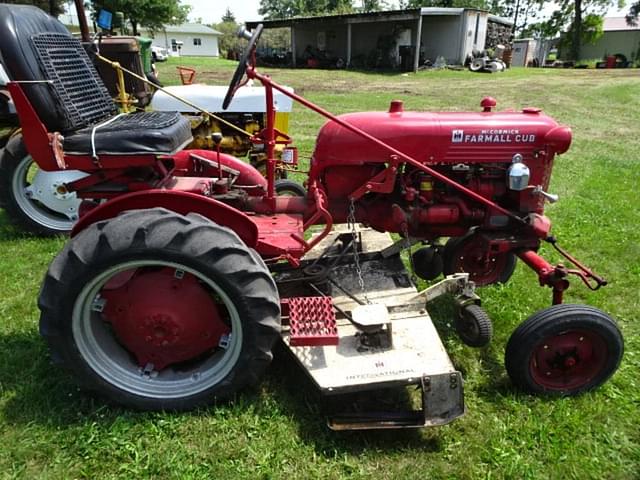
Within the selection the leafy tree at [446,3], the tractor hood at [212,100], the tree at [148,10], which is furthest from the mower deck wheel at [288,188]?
the leafy tree at [446,3]

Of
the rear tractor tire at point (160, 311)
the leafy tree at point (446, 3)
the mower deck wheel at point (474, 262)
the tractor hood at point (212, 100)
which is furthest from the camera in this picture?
the leafy tree at point (446, 3)

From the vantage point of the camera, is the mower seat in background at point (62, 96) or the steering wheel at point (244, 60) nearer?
the mower seat in background at point (62, 96)

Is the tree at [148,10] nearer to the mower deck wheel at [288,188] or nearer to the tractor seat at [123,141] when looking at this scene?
the mower deck wheel at [288,188]

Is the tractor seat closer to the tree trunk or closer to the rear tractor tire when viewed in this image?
the rear tractor tire

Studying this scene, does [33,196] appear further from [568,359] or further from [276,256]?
[568,359]

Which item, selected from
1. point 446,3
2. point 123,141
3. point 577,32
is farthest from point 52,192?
point 446,3

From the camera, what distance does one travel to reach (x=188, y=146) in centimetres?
555

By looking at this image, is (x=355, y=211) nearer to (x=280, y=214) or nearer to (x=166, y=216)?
(x=280, y=214)

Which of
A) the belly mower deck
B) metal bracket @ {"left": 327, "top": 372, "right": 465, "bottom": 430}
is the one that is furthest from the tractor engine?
metal bracket @ {"left": 327, "top": 372, "right": 465, "bottom": 430}

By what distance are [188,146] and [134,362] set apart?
343 cm

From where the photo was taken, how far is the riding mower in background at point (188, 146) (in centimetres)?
452

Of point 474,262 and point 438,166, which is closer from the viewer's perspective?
point 438,166

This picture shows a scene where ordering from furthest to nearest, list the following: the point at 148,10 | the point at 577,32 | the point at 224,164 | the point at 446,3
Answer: the point at 446,3
the point at 577,32
the point at 148,10
the point at 224,164

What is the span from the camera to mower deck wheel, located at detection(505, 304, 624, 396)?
247 centimetres
